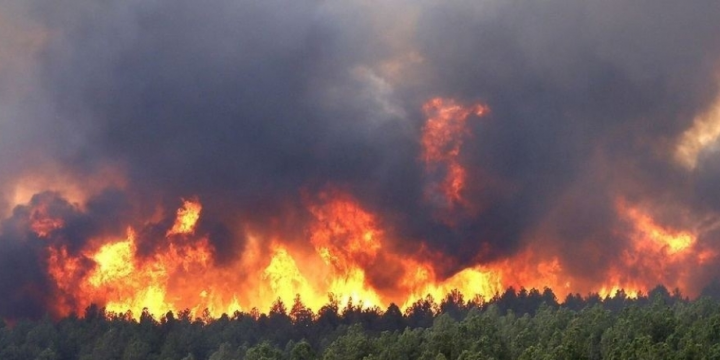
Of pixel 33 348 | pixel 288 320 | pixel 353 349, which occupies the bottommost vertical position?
pixel 353 349

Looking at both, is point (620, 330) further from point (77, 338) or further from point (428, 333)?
point (77, 338)

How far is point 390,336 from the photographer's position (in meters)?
127

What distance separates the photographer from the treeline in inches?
4077

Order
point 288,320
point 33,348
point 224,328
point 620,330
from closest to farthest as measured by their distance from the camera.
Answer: point 620,330, point 33,348, point 224,328, point 288,320

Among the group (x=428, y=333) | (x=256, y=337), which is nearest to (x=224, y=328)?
(x=256, y=337)

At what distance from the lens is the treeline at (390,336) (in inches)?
4077

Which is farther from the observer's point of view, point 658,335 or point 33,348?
point 33,348

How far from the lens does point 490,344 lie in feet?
369

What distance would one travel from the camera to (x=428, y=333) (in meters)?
124

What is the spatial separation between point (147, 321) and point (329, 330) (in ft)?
125

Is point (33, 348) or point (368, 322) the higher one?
point (368, 322)

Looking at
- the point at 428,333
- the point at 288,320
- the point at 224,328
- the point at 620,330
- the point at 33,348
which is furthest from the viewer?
the point at 288,320

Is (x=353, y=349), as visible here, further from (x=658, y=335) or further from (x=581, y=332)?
(x=658, y=335)

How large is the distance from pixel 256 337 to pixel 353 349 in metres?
Answer: 67.2
